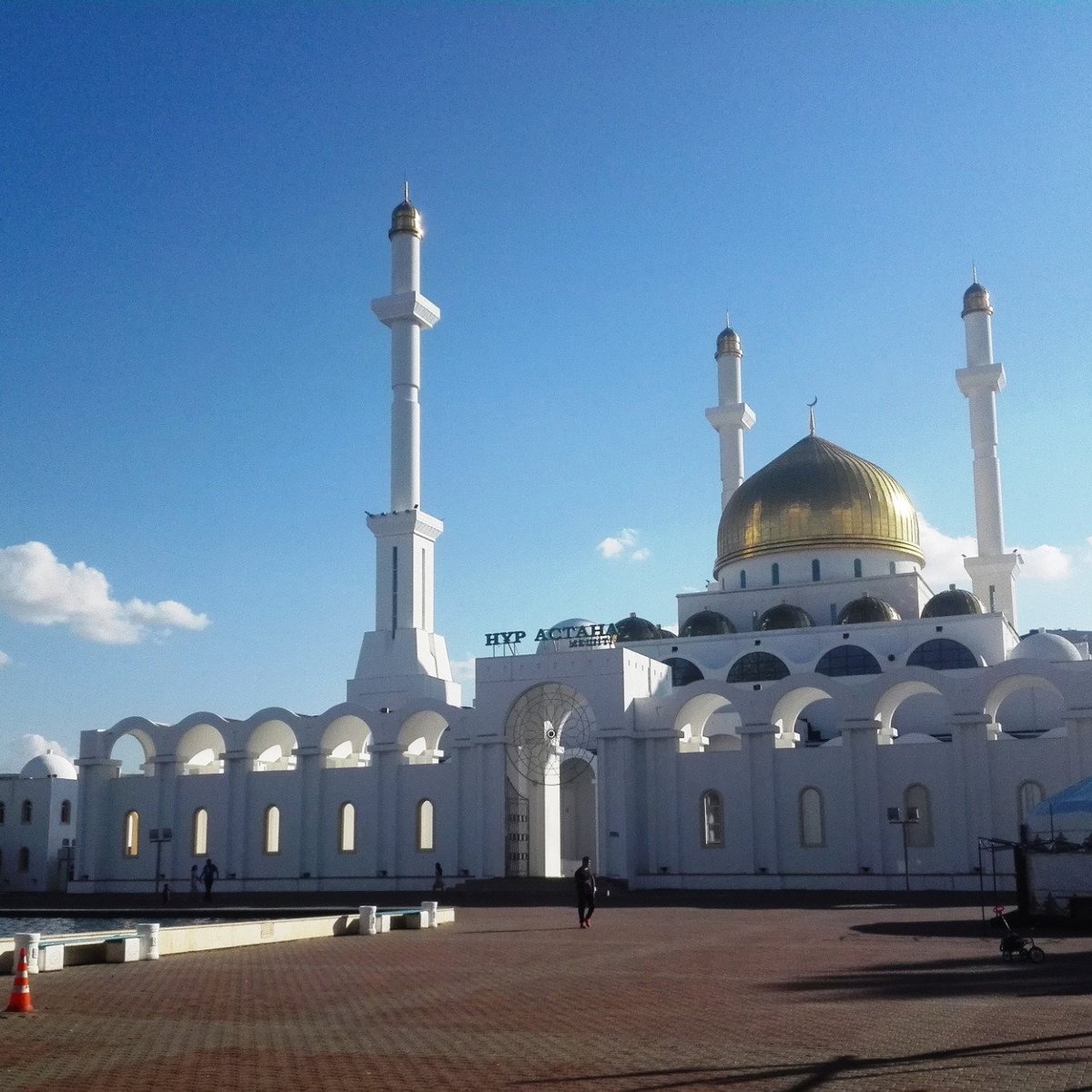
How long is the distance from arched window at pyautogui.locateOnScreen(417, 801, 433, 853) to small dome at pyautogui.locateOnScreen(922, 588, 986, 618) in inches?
743

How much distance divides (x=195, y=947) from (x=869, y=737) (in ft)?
73.4

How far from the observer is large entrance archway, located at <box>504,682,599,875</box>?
133 feet

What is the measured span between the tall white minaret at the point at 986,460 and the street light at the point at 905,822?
17.7 m

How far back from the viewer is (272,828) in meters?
43.5

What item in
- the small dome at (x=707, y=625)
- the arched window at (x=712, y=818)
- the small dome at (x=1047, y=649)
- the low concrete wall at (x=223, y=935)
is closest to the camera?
the low concrete wall at (x=223, y=935)

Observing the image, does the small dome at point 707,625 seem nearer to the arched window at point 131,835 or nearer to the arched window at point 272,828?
the arched window at point 272,828

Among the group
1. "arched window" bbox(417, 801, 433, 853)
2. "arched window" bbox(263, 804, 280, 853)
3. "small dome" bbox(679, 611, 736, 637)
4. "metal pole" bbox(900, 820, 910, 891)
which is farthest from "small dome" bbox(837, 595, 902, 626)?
"arched window" bbox(263, 804, 280, 853)

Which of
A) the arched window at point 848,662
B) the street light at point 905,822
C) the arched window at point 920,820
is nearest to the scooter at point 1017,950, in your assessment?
the street light at point 905,822

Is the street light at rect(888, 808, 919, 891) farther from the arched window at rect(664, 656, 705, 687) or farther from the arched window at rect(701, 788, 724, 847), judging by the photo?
the arched window at rect(664, 656, 705, 687)

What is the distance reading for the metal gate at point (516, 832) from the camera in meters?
40.1

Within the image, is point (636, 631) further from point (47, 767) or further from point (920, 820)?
point (47, 767)

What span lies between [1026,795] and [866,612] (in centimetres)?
1424

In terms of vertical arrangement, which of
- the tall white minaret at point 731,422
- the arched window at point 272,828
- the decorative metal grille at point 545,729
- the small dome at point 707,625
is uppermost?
the tall white minaret at point 731,422

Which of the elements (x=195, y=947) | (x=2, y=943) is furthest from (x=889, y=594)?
(x=2, y=943)
